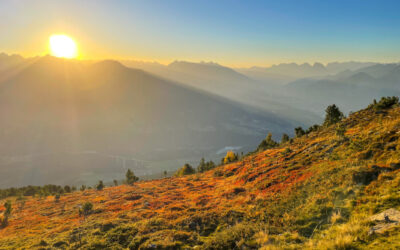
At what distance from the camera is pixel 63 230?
2322cm

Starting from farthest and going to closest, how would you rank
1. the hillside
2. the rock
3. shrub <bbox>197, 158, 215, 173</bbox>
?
1. shrub <bbox>197, 158, 215, 173</bbox>
2. the hillside
3. the rock

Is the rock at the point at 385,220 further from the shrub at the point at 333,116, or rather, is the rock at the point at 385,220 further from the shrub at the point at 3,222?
the shrub at the point at 333,116

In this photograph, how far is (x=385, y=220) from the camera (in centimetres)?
1012

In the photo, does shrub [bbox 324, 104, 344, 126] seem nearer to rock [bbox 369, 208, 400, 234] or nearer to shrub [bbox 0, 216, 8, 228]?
rock [bbox 369, 208, 400, 234]

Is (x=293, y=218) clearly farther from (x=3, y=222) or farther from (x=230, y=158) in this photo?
(x=230, y=158)

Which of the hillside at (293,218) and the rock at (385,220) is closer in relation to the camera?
the rock at (385,220)

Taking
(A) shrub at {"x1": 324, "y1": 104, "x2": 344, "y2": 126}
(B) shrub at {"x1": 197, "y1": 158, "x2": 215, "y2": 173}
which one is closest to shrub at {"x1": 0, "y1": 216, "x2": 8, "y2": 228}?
(B) shrub at {"x1": 197, "y1": 158, "x2": 215, "y2": 173}

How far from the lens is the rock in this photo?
30.7 ft

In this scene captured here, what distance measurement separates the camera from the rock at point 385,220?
9348 mm

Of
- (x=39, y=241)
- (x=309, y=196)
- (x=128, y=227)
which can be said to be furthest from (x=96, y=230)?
(x=309, y=196)

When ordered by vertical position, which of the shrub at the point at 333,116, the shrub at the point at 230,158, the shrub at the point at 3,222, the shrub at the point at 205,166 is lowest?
the shrub at the point at 205,166

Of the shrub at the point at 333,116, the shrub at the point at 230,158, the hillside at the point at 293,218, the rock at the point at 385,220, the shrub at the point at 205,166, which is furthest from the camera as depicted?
the shrub at the point at 230,158

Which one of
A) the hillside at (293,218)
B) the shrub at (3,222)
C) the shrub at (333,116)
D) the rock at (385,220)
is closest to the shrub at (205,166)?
the shrub at (333,116)

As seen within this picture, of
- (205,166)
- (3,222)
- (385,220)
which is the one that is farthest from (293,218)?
(205,166)
